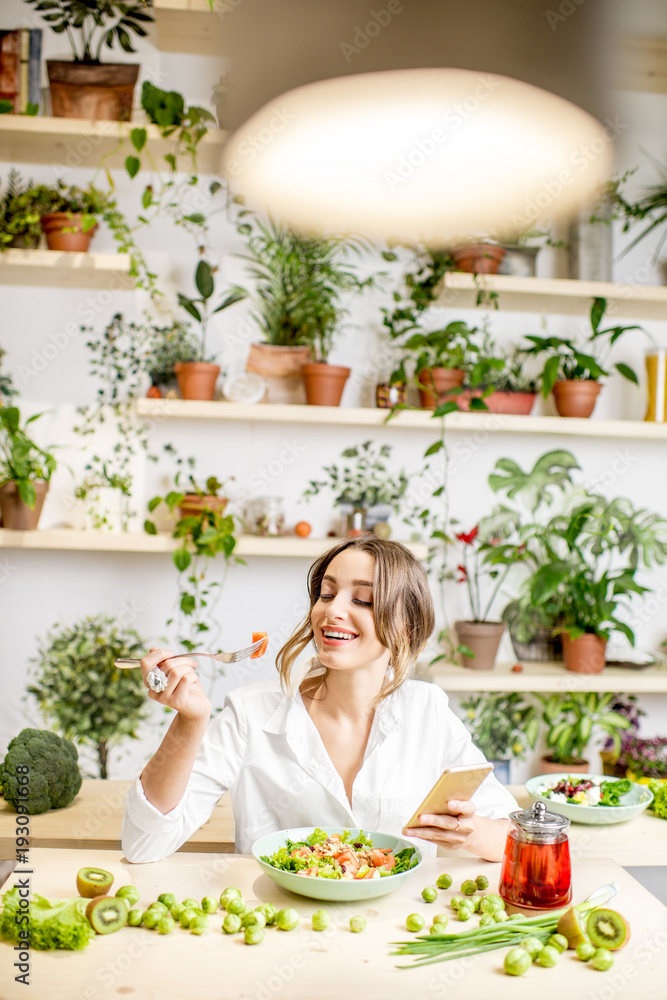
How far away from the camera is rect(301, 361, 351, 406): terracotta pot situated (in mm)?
2742

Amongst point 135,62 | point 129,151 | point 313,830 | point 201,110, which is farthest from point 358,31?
point 135,62

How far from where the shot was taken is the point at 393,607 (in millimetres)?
1504


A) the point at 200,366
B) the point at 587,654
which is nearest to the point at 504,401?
the point at 587,654

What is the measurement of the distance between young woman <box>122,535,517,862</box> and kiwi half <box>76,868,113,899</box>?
197 millimetres

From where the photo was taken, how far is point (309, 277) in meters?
2.84

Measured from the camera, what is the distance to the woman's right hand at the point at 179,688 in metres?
1.23

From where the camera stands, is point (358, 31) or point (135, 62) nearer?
point (358, 31)

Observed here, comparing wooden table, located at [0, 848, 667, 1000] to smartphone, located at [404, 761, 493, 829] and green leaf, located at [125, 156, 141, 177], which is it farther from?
green leaf, located at [125, 156, 141, 177]

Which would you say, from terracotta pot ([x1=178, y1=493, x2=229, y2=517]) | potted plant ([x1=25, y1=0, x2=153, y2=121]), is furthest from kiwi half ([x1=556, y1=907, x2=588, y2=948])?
potted plant ([x1=25, y1=0, x2=153, y2=121])

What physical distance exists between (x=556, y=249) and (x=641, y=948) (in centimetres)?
247

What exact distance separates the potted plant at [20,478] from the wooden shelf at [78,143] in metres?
0.84

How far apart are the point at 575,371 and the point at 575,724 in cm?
120

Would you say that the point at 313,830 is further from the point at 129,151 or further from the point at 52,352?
the point at 129,151

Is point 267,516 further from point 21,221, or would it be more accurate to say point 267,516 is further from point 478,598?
point 21,221
